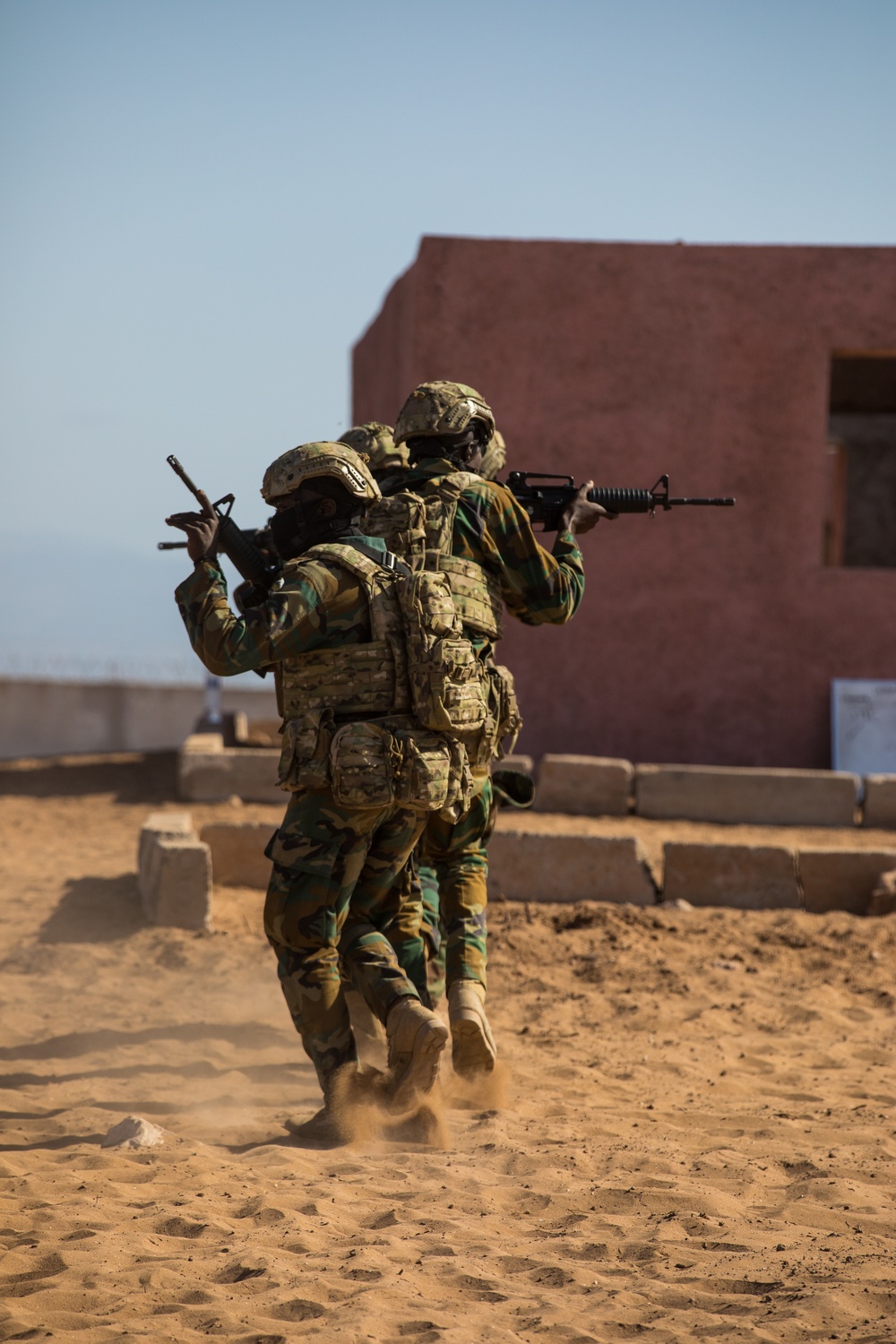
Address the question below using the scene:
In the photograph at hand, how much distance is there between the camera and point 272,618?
12.4 ft

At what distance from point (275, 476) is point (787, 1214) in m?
2.50

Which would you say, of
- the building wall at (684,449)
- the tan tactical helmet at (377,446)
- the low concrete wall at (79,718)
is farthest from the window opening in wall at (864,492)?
the tan tactical helmet at (377,446)

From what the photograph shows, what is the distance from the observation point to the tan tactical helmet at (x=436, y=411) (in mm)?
4516

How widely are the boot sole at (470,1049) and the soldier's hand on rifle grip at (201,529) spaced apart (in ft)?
5.34

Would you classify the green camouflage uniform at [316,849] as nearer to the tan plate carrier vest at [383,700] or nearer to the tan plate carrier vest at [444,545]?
the tan plate carrier vest at [383,700]

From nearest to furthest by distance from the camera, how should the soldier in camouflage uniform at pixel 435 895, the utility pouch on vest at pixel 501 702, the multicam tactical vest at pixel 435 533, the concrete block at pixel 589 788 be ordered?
the multicam tactical vest at pixel 435 533 → the utility pouch on vest at pixel 501 702 → the soldier in camouflage uniform at pixel 435 895 → the concrete block at pixel 589 788

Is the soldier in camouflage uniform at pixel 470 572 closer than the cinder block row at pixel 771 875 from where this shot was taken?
Yes

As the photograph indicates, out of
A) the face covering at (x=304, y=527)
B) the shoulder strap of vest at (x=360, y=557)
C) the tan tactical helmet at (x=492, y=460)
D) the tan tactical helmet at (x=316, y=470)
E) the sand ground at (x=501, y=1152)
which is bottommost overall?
the sand ground at (x=501, y=1152)

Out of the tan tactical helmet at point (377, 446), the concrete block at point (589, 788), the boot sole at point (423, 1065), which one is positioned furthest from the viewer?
the concrete block at point (589, 788)

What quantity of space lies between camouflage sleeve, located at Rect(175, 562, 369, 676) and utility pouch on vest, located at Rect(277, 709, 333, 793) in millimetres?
206

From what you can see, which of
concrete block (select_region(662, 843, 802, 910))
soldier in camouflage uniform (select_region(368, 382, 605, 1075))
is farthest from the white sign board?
soldier in camouflage uniform (select_region(368, 382, 605, 1075))

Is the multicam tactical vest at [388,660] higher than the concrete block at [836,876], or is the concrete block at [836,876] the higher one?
the multicam tactical vest at [388,660]

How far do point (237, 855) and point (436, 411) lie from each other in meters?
3.84

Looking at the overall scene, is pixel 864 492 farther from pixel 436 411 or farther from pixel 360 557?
pixel 360 557
